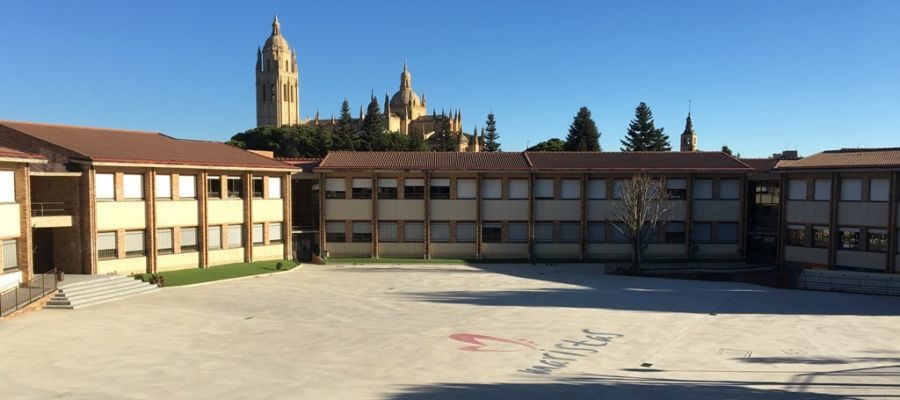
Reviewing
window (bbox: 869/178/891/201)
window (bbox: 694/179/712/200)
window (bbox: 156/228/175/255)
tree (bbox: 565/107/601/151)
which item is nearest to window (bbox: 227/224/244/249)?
window (bbox: 156/228/175/255)

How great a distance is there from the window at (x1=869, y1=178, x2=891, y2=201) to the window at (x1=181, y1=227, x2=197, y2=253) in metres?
42.9

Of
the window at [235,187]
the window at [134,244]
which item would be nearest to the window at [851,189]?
the window at [235,187]

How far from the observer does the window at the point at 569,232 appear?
46.6m

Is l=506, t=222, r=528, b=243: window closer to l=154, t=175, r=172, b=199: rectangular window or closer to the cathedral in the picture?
l=154, t=175, r=172, b=199: rectangular window

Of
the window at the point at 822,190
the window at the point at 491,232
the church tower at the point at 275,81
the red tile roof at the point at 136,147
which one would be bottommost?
the window at the point at 491,232

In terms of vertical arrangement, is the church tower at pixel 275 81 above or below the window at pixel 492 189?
above

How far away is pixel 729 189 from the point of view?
46.3 metres

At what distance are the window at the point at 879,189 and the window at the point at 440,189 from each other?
28159mm

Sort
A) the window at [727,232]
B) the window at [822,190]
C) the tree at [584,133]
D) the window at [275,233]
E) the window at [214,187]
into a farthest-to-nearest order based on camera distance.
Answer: the tree at [584,133]
the window at [727,232]
the window at [275,233]
the window at [214,187]
the window at [822,190]

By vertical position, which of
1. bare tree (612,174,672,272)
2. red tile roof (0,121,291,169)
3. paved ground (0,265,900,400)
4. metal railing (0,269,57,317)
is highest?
red tile roof (0,121,291,169)

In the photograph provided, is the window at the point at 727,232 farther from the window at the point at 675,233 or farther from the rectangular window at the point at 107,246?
the rectangular window at the point at 107,246

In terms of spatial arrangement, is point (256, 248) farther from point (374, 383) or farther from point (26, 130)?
point (374, 383)

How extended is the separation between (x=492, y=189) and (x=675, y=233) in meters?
14.9

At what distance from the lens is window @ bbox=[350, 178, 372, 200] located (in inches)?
1831
